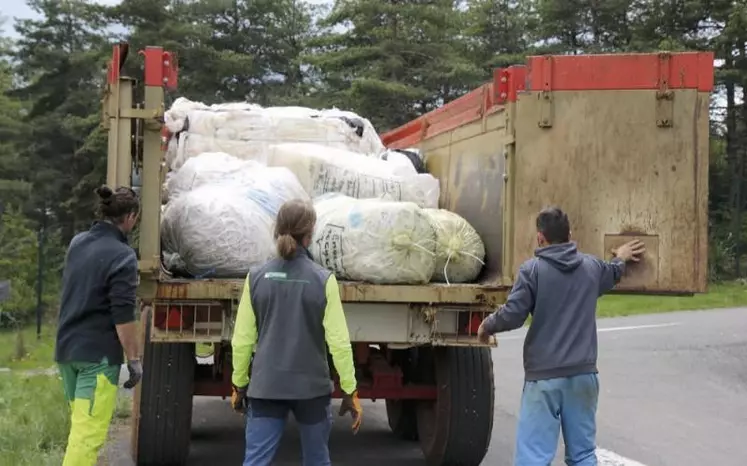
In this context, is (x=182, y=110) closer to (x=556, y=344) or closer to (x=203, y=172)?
(x=203, y=172)

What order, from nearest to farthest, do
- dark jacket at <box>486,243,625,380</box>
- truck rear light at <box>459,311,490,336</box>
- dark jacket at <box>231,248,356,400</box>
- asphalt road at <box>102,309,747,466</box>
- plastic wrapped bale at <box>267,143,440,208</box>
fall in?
dark jacket at <box>231,248,356,400</box>
dark jacket at <box>486,243,625,380</box>
truck rear light at <box>459,311,490,336</box>
plastic wrapped bale at <box>267,143,440,208</box>
asphalt road at <box>102,309,747,466</box>

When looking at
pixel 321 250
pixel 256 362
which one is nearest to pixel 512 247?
pixel 321 250

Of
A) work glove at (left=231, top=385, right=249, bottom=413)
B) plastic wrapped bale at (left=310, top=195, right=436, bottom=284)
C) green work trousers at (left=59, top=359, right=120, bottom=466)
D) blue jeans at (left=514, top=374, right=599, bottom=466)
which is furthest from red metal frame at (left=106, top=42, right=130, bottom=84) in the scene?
blue jeans at (left=514, top=374, right=599, bottom=466)

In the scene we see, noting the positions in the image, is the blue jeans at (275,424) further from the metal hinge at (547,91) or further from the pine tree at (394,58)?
the pine tree at (394,58)

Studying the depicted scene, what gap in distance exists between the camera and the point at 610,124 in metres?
5.11

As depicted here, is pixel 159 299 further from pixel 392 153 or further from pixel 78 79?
pixel 78 79

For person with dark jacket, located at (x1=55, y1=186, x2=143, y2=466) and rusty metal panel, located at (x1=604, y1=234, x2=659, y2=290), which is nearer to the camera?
person with dark jacket, located at (x1=55, y1=186, x2=143, y2=466)

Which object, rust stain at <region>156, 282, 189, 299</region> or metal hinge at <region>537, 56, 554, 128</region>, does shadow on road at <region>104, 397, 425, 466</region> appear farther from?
metal hinge at <region>537, 56, 554, 128</region>

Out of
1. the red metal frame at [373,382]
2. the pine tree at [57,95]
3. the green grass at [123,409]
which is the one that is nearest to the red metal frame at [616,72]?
the red metal frame at [373,382]

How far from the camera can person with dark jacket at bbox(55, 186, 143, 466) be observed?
15.0 ft

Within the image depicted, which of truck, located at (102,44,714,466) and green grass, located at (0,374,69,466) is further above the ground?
truck, located at (102,44,714,466)

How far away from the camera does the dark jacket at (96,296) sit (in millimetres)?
4570

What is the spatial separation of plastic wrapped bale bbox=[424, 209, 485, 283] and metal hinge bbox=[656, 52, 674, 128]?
1361 millimetres

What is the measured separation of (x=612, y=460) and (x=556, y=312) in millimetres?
2657
